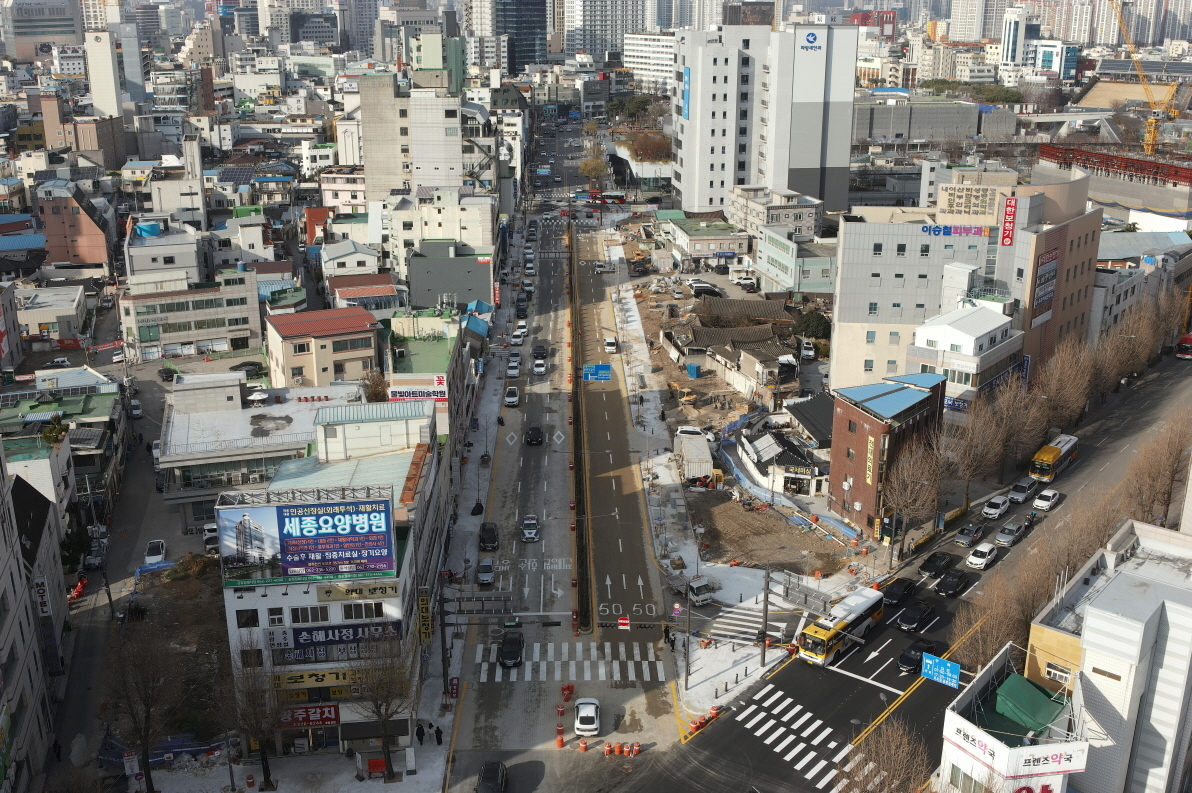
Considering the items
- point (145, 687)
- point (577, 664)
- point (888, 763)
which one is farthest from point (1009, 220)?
point (145, 687)

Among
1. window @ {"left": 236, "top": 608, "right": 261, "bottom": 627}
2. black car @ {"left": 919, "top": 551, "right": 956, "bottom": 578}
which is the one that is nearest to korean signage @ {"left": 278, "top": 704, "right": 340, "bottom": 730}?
window @ {"left": 236, "top": 608, "right": 261, "bottom": 627}

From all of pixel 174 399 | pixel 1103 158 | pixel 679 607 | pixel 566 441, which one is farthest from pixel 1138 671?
pixel 1103 158

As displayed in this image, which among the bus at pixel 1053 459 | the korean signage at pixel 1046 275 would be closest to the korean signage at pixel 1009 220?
the korean signage at pixel 1046 275

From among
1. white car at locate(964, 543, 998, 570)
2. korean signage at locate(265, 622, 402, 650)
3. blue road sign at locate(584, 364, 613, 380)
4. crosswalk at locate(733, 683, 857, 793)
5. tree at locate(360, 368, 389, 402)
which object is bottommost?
crosswalk at locate(733, 683, 857, 793)

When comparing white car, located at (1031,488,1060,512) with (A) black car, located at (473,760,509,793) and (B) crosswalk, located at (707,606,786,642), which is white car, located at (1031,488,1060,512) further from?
(A) black car, located at (473,760,509,793)

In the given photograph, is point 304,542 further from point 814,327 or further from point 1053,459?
point 814,327

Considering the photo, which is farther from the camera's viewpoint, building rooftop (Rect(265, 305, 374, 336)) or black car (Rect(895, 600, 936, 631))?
building rooftop (Rect(265, 305, 374, 336))

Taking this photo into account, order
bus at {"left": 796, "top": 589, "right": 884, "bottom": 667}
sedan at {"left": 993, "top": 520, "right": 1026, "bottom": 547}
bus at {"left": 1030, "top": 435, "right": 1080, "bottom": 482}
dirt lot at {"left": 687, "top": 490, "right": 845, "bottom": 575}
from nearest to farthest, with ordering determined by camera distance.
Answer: bus at {"left": 796, "top": 589, "right": 884, "bottom": 667}
dirt lot at {"left": 687, "top": 490, "right": 845, "bottom": 575}
sedan at {"left": 993, "top": 520, "right": 1026, "bottom": 547}
bus at {"left": 1030, "top": 435, "right": 1080, "bottom": 482}
